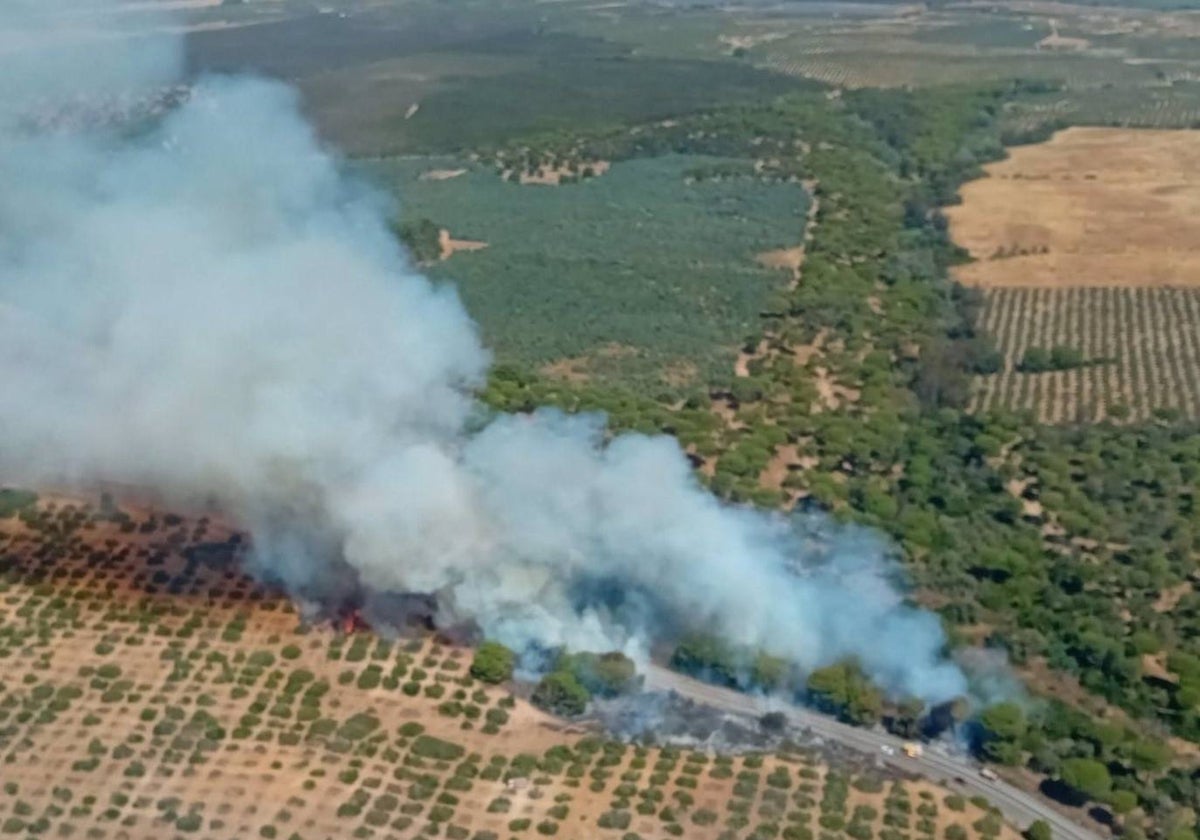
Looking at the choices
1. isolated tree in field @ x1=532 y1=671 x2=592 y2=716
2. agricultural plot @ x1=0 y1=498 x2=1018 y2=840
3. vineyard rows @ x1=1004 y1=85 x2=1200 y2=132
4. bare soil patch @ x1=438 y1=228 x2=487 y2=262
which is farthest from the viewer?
vineyard rows @ x1=1004 y1=85 x2=1200 y2=132

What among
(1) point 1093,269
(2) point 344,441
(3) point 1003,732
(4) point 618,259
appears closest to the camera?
(3) point 1003,732

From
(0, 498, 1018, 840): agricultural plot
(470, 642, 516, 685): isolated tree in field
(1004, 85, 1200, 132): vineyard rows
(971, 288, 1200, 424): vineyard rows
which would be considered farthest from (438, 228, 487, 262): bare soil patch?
(1004, 85, 1200, 132): vineyard rows

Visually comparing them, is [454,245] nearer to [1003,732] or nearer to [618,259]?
[618,259]

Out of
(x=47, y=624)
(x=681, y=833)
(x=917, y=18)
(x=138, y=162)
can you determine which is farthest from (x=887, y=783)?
(x=917, y=18)

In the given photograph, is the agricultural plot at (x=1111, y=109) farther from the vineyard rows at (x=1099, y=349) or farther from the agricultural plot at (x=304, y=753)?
the agricultural plot at (x=304, y=753)

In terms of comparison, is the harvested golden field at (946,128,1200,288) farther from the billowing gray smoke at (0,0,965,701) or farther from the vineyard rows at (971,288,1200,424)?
the billowing gray smoke at (0,0,965,701)

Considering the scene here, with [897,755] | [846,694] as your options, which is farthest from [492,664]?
[897,755]
